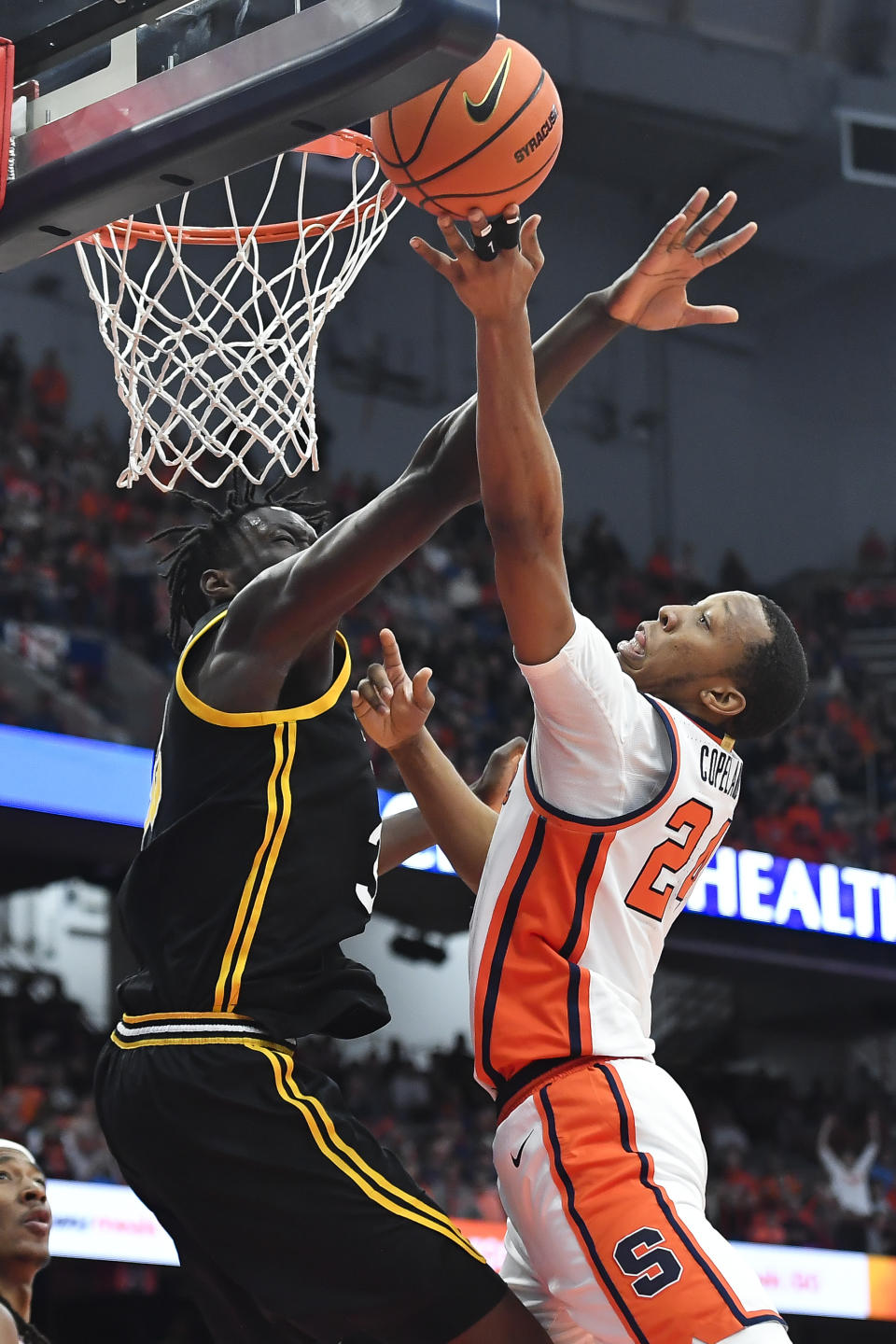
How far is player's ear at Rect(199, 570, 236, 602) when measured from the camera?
3.44m

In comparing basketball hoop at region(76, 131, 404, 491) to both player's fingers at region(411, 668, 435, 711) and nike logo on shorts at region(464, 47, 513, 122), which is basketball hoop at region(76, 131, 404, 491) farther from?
nike logo on shorts at region(464, 47, 513, 122)

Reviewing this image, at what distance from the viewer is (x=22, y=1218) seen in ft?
15.0

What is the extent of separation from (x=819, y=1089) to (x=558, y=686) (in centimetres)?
1286

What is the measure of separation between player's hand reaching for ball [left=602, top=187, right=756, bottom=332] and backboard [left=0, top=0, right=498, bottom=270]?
57 centimetres

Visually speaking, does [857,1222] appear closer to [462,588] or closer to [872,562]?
[462,588]

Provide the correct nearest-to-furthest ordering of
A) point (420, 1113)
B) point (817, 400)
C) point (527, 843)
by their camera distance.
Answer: point (527, 843)
point (420, 1113)
point (817, 400)

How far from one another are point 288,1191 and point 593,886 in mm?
712

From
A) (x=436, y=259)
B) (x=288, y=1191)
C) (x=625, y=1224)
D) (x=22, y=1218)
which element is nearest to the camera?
(x=436, y=259)

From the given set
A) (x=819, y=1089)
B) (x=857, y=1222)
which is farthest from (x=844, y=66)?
(x=857, y=1222)

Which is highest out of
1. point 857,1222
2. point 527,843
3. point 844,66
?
point 844,66

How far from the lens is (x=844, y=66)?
17.5m

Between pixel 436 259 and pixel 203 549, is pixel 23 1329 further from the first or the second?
pixel 436 259

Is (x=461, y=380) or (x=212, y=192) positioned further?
(x=461, y=380)

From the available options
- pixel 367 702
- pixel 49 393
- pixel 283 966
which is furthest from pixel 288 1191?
pixel 49 393
